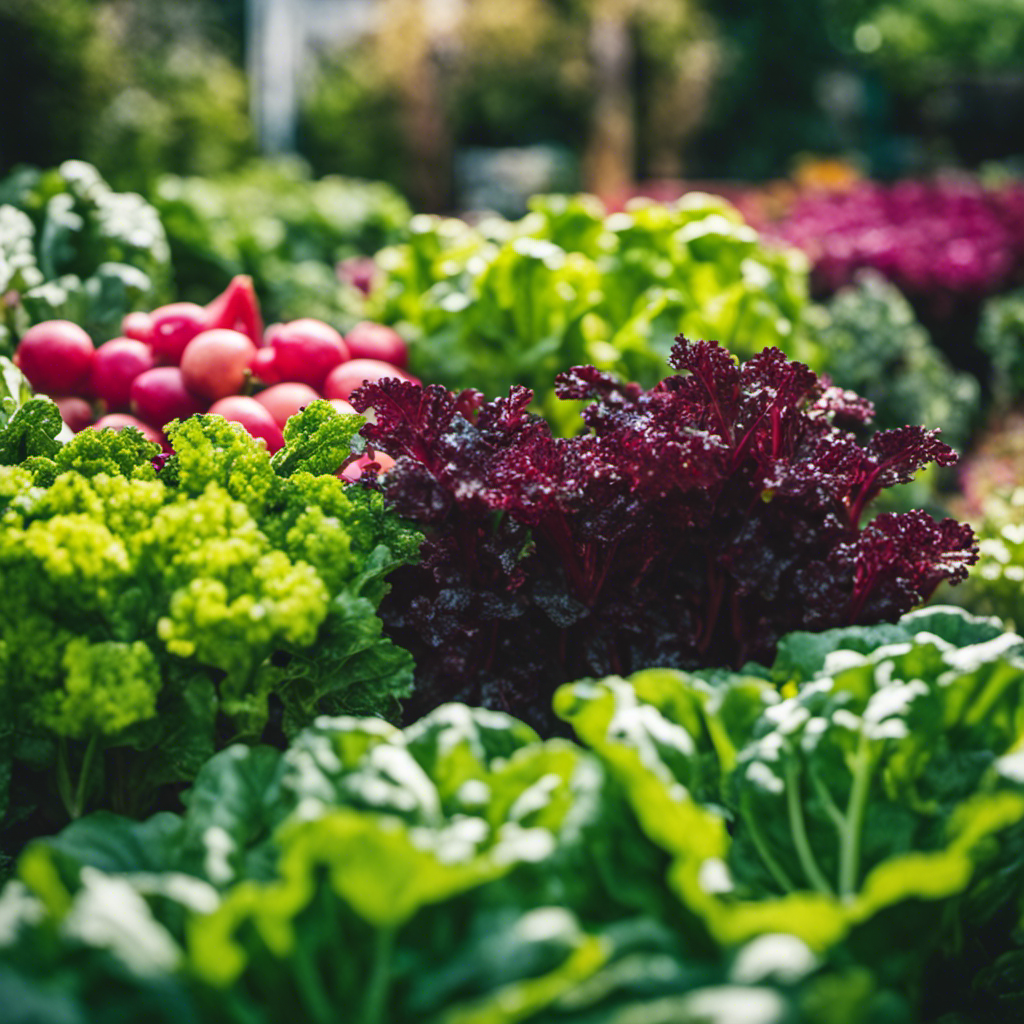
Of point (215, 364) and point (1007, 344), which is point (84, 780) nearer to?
point (215, 364)

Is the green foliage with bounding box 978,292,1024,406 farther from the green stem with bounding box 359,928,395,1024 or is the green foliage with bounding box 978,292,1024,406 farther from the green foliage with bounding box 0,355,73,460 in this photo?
the green stem with bounding box 359,928,395,1024

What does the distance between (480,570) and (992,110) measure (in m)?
15.6

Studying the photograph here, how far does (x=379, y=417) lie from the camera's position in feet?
5.67

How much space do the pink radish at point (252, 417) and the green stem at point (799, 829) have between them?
125 centimetres

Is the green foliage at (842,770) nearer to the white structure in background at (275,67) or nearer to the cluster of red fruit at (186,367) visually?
the cluster of red fruit at (186,367)

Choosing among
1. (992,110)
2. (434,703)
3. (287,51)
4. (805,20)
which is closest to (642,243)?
(434,703)

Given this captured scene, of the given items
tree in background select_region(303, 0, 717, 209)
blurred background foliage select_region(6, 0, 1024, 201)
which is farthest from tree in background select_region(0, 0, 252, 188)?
tree in background select_region(303, 0, 717, 209)

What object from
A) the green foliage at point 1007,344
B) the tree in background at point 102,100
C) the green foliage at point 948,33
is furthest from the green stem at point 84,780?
the green foliage at point 948,33

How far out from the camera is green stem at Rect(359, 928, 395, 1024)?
976mm

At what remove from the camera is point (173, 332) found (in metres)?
2.38

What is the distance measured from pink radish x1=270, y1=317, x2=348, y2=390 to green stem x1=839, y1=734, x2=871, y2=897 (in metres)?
1.59

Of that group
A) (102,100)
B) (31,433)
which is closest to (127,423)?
(31,433)

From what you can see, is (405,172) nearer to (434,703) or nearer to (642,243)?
(642,243)

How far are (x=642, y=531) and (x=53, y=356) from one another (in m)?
1.55
